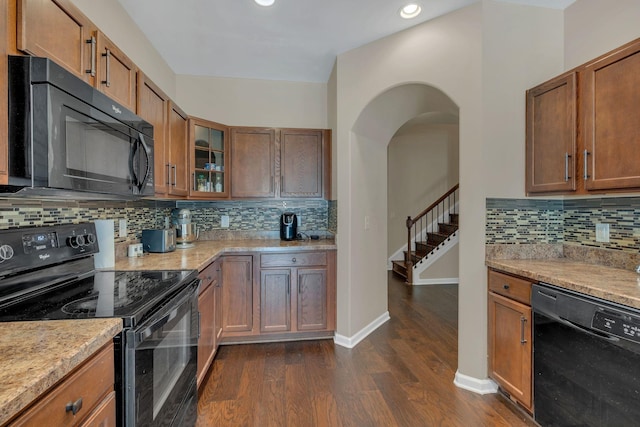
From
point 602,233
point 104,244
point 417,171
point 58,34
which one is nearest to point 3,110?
point 58,34

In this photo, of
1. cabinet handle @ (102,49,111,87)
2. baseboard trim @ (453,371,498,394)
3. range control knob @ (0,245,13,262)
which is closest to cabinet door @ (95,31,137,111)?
cabinet handle @ (102,49,111,87)

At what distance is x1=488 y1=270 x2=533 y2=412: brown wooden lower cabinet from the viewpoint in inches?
71.4

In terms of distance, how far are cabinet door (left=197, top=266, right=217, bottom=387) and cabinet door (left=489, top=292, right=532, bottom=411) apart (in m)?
1.98

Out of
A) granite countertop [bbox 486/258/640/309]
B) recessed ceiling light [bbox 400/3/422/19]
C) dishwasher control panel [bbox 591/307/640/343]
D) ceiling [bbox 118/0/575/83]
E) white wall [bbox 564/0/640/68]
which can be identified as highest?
ceiling [bbox 118/0/575/83]

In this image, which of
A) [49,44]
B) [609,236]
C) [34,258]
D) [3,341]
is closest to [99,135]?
[49,44]

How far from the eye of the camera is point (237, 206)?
11.4 ft

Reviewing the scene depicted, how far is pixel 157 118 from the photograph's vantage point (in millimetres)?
2244

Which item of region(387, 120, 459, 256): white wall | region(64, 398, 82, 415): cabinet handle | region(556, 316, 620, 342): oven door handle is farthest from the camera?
region(387, 120, 459, 256): white wall

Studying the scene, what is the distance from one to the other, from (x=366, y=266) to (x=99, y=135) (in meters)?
2.38

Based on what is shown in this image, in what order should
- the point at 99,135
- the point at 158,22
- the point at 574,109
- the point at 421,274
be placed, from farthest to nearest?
the point at 421,274 < the point at 158,22 < the point at 574,109 < the point at 99,135

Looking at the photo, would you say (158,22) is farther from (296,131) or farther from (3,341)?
(3,341)

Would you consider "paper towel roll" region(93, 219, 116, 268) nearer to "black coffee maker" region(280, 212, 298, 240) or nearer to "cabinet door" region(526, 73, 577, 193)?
"black coffee maker" region(280, 212, 298, 240)

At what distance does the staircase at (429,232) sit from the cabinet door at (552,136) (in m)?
3.06

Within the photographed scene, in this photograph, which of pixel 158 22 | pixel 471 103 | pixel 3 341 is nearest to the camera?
pixel 3 341
